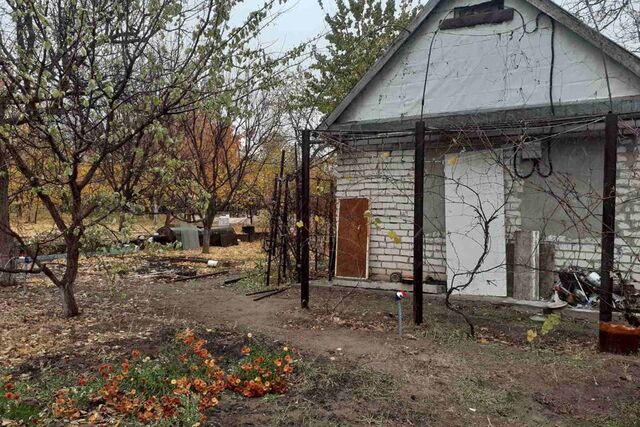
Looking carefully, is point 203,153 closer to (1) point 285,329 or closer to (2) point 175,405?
(1) point 285,329

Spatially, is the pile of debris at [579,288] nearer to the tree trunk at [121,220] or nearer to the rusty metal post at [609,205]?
the rusty metal post at [609,205]

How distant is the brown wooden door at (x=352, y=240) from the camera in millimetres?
7742

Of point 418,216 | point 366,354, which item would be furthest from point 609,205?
point 366,354

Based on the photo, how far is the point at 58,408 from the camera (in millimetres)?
3072

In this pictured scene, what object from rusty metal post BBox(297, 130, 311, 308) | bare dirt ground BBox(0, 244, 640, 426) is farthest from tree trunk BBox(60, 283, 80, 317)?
rusty metal post BBox(297, 130, 311, 308)

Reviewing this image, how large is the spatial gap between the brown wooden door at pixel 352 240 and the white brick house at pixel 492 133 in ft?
0.41

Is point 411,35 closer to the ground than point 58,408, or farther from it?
farther from it

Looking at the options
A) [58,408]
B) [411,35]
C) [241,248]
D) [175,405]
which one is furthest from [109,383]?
[241,248]

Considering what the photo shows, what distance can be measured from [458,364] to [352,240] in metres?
3.73

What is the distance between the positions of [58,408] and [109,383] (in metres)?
0.43

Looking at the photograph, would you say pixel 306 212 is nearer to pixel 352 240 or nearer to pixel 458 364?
pixel 352 240

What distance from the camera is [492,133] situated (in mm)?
6598

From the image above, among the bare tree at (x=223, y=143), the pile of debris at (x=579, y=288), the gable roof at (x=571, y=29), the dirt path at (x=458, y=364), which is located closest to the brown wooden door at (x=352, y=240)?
the dirt path at (x=458, y=364)

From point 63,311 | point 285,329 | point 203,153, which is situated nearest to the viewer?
point 285,329
